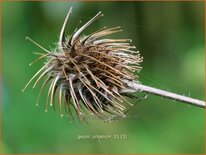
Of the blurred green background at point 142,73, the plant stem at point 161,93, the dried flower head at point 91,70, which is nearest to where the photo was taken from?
the plant stem at point 161,93

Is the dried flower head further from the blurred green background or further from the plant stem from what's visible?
the blurred green background

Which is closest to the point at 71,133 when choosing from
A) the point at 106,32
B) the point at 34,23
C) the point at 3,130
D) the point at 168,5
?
the point at 3,130

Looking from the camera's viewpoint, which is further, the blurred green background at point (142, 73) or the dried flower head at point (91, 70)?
the blurred green background at point (142, 73)

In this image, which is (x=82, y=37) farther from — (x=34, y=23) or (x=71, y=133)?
(x=34, y=23)

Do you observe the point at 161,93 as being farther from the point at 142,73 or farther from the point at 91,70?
the point at 142,73

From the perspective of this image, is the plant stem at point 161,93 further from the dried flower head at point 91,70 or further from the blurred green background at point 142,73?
the blurred green background at point 142,73

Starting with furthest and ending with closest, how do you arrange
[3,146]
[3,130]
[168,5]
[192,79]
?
[168,5], [192,79], [3,130], [3,146]

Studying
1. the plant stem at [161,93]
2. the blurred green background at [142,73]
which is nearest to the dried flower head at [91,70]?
the plant stem at [161,93]
